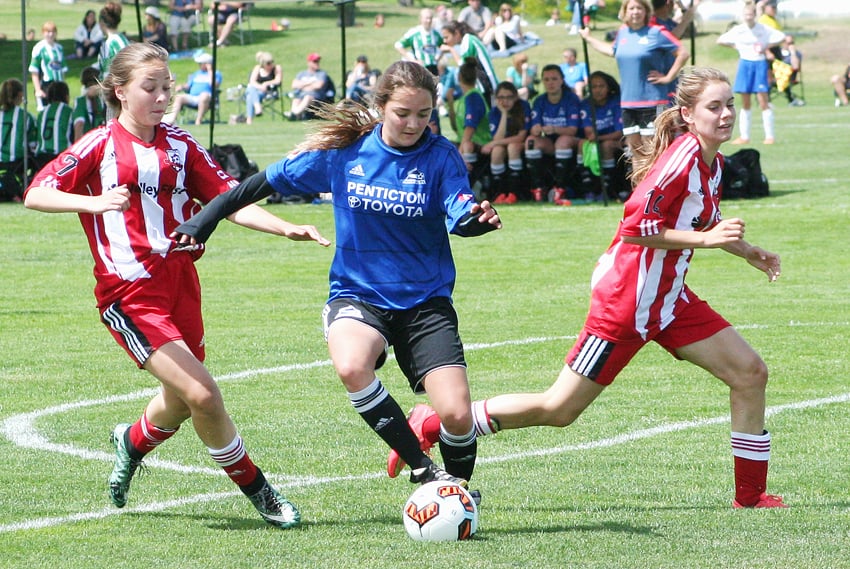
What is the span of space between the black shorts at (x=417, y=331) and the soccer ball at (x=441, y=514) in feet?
1.52

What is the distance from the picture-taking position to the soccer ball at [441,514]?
5.22 metres

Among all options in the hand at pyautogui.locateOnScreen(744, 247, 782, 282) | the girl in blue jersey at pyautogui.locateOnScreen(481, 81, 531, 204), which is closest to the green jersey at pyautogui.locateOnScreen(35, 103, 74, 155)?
the girl in blue jersey at pyautogui.locateOnScreen(481, 81, 531, 204)

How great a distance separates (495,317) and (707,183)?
5231 millimetres

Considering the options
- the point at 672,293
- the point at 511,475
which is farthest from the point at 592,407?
the point at 672,293

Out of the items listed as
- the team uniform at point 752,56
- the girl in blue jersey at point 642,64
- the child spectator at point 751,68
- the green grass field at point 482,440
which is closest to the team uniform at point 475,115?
the girl in blue jersey at point 642,64

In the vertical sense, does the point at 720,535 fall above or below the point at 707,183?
below

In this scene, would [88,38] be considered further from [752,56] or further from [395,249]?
[395,249]

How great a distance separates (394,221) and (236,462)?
1.11 m

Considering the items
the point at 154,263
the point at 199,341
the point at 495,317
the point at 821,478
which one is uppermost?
the point at 154,263

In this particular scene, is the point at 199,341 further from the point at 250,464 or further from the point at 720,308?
the point at 720,308

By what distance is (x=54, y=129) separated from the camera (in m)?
18.1

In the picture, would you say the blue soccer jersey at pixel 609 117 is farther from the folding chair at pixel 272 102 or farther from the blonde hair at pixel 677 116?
the folding chair at pixel 272 102

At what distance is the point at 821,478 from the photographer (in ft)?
20.6

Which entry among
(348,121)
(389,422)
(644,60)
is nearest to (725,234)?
(389,422)
